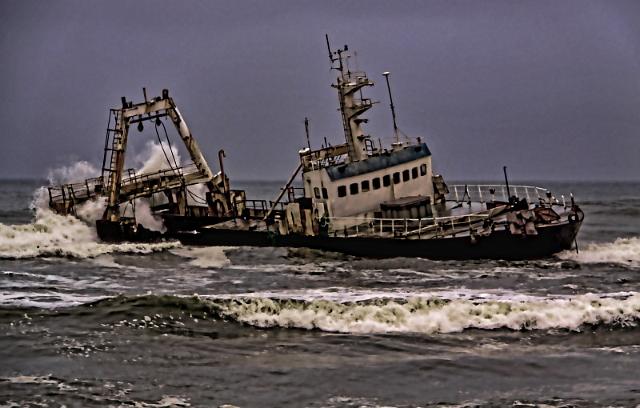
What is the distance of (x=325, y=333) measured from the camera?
69.5 ft

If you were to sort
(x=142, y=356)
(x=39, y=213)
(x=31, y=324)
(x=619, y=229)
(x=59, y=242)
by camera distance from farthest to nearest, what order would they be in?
(x=619, y=229) < (x=39, y=213) < (x=59, y=242) < (x=31, y=324) < (x=142, y=356)

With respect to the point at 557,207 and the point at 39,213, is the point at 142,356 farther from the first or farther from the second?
the point at 39,213

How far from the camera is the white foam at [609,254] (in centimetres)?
3250

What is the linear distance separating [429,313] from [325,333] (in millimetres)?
2970

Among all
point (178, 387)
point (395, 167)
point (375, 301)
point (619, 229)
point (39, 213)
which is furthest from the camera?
point (619, 229)

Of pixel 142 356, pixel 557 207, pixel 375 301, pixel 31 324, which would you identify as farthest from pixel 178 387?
pixel 557 207

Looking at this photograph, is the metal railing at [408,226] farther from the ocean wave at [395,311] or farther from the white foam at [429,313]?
the white foam at [429,313]

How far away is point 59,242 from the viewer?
4128cm

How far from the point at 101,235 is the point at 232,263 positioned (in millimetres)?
10052

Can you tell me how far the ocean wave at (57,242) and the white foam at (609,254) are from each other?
17860mm

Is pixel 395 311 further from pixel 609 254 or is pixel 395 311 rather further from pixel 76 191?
pixel 76 191

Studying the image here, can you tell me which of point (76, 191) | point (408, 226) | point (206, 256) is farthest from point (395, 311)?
point (76, 191)

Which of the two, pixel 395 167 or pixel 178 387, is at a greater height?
pixel 395 167

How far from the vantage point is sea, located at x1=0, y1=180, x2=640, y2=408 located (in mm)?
16453
